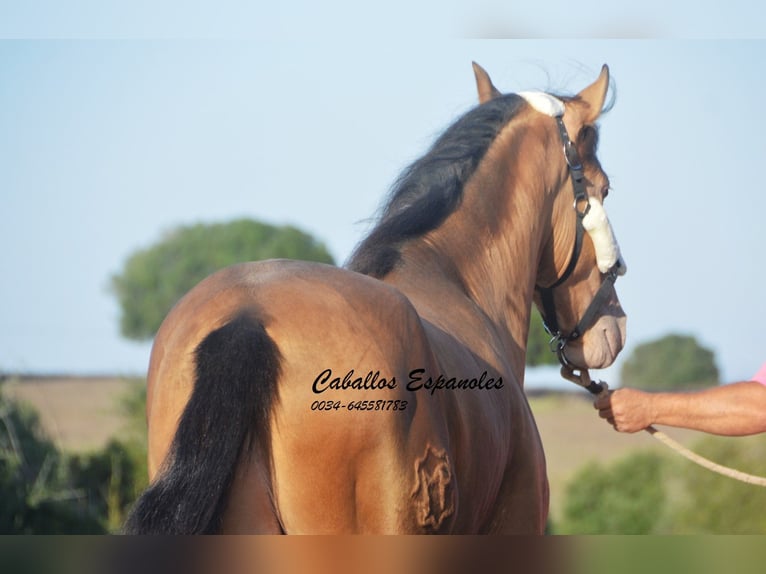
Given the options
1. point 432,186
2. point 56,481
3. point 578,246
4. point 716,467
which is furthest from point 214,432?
point 56,481

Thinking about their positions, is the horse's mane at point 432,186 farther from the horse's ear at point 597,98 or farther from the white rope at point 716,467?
the white rope at point 716,467

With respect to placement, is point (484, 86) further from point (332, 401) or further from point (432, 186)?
point (332, 401)

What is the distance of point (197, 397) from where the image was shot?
264 cm

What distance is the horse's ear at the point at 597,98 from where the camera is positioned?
15.0 ft

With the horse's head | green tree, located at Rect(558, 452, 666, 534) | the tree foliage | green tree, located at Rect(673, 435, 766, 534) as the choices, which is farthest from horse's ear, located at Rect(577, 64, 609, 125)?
green tree, located at Rect(558, 452, 666, 534)

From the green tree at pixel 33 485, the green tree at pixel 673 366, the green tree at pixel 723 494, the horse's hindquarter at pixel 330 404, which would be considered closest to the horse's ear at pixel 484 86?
the horse's hindquarter at pixel 330 404

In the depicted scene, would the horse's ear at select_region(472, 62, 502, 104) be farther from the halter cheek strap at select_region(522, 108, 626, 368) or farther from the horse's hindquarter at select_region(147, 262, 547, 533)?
the horse's hindquarter at select_region(147, 262, 547, 533)

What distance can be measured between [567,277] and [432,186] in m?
1.00

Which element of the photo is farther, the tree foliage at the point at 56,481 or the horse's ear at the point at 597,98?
the tree foliage at the point at 56,481

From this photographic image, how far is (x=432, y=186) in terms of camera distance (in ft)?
13.4

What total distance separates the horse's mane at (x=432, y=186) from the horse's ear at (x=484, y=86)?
0.98 ft

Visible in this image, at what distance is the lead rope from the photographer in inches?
155

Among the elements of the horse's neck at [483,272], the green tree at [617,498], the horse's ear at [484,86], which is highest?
the horse's ear at [484,86]

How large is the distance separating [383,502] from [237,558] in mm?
520
